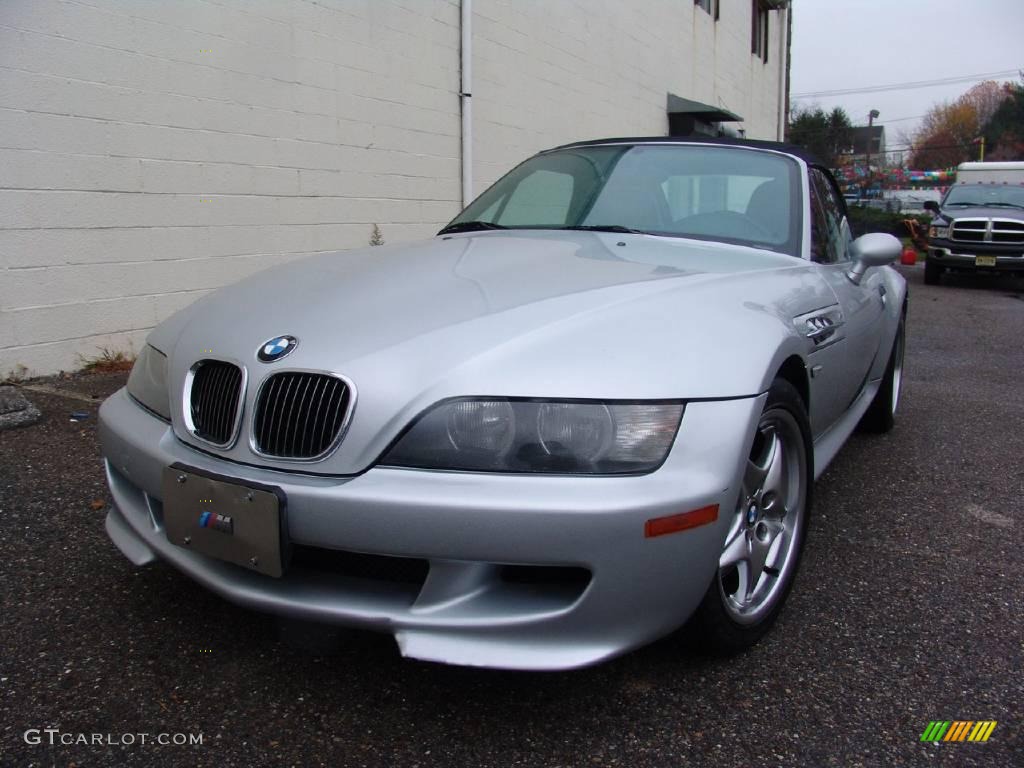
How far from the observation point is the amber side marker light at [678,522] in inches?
68.4

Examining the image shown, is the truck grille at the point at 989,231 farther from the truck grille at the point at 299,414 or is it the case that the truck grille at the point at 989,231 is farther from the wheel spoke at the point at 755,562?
the truck grille at the point at 299,414

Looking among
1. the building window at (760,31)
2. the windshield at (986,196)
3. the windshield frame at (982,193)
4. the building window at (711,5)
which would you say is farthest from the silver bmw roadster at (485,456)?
the building window at (760,31)

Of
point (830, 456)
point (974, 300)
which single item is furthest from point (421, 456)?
point (974, 300)

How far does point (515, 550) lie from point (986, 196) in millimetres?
14910

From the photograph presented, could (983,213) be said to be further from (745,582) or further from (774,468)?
(745,582)

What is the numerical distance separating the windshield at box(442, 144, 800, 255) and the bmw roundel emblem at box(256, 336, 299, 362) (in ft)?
4.85

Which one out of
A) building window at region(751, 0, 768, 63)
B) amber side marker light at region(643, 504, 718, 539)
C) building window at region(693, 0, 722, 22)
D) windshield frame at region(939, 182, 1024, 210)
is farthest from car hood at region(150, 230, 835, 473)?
building window at region(751, 0, 768, 63)

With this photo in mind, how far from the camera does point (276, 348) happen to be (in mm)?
1977

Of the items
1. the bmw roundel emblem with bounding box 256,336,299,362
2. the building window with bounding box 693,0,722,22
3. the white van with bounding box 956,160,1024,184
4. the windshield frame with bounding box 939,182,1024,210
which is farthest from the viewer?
the white van with bounding box 956,160,1024,184

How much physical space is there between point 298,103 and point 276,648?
4975 mm

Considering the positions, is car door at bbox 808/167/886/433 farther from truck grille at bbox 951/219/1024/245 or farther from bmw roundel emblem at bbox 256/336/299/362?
truck grille at bbox 951/219/1024/245

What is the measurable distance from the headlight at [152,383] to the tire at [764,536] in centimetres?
140

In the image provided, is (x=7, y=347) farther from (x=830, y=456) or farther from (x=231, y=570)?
(x=830, y=456)

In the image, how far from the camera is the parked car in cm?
1272
